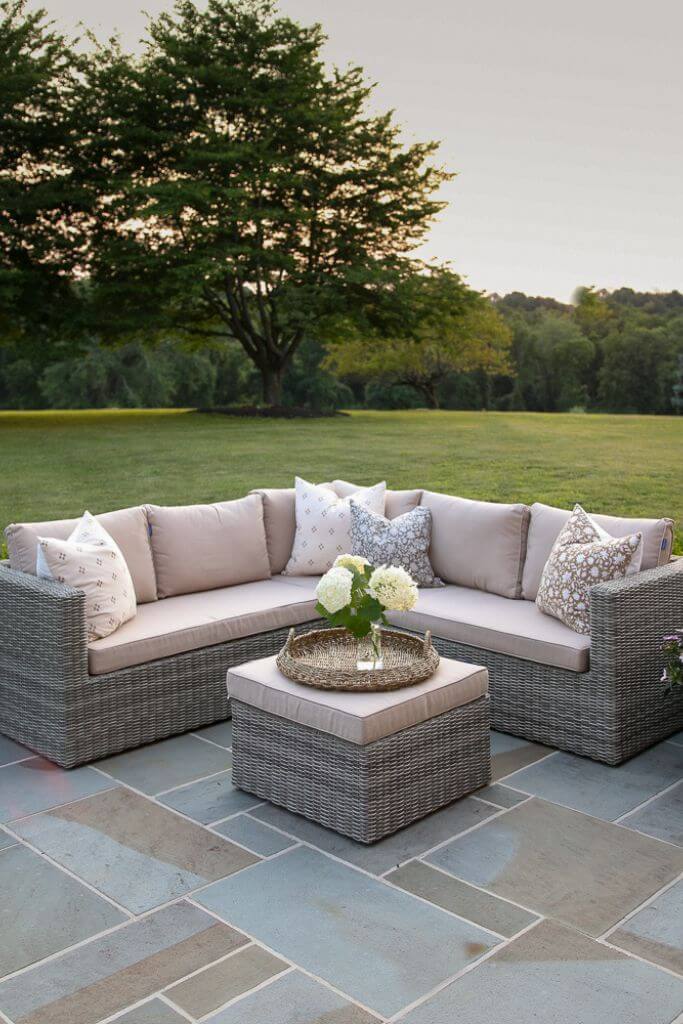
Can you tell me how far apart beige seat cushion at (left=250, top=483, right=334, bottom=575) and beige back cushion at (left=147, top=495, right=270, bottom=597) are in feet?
0.22

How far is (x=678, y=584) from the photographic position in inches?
137

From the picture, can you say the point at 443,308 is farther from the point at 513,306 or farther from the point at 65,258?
the point at 65,258

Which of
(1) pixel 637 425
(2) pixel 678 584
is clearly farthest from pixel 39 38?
(2) pixel 678 584

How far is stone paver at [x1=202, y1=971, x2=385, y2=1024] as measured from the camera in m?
1.89

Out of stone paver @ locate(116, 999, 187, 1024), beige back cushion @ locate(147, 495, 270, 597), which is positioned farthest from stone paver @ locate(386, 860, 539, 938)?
beige back cushion @ locate(147, 495, 270, 597)

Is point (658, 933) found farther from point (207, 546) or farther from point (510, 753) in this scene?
point (207, 546)

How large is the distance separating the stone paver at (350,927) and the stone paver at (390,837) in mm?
83

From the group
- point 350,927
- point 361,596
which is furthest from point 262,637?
point 350,927

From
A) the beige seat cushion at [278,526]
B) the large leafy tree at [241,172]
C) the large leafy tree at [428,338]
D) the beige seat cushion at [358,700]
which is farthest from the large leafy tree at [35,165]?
the beige seat cushion at [358,700]

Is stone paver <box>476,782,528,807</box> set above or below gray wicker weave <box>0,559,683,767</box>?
below

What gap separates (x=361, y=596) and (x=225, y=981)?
1.20m

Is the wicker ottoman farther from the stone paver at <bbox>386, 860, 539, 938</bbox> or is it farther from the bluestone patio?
the stone paver at <bbox>386, 860, 539, 938</bbox>

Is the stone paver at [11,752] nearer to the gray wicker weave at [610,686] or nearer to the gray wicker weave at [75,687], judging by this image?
the gray wicker weave at [75,687]

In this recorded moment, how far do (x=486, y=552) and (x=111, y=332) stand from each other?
40.8 feet
